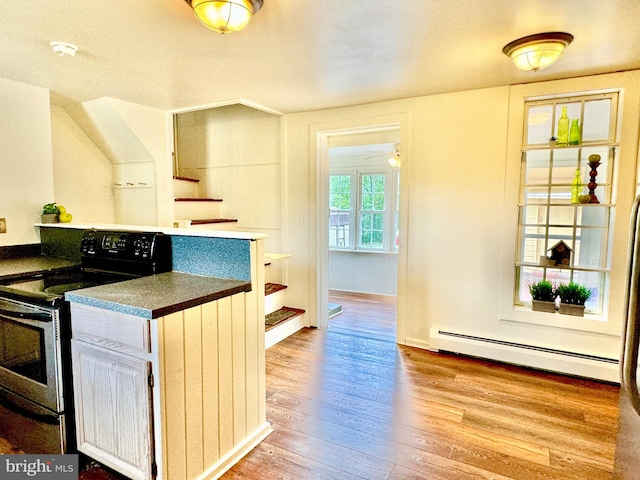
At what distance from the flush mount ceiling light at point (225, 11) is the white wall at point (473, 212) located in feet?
6.25

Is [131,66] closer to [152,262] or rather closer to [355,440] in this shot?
[152,262]

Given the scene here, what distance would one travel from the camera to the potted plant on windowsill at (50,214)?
2922 mm

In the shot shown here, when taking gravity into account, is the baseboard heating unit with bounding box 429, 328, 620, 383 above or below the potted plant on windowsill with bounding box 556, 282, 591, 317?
below

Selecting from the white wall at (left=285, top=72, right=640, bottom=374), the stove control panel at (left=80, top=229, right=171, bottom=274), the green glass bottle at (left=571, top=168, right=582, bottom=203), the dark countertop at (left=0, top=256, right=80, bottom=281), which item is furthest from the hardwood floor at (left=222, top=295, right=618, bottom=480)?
the dark countertop at (left=0, top=256, right=80, bottom=281)

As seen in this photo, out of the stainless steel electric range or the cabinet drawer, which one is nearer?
the cabinet drawer

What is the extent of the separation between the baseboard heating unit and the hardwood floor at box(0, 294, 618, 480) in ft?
0.23

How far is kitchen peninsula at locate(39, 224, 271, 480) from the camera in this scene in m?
1.51

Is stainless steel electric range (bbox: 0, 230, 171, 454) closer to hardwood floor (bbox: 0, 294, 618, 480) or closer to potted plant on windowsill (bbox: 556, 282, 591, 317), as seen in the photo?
hardwood floor (bbox: 0, 294, 618, 480)

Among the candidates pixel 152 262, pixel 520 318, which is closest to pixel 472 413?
pixel 520 318

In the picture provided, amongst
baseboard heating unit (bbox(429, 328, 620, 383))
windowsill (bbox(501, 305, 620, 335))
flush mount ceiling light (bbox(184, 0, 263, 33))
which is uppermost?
flush mount ceiling light (bbox(184, 0, 263, 33))

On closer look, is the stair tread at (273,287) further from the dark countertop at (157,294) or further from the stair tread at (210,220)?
the dark countertop at (157,294)

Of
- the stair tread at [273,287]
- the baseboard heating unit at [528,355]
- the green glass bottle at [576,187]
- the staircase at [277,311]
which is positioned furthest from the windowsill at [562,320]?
the stair tread at [273,287]

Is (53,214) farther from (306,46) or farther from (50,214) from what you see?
(306,46)

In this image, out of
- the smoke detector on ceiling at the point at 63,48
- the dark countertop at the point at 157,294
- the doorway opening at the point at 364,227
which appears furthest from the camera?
the doorway opening at the point at 364,227
